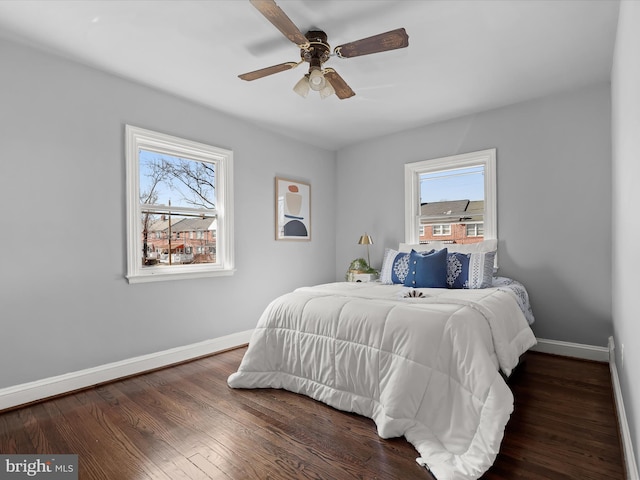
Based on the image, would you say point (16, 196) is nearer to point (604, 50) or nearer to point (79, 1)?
point (79, 1)

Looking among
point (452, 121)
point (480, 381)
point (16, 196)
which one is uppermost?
point (452, 121)

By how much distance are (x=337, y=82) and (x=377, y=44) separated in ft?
1.76

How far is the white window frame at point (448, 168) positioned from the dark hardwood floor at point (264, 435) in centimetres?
169

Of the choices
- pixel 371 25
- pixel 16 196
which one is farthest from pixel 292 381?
pixel 371 25

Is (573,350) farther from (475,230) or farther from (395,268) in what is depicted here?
(395,268)

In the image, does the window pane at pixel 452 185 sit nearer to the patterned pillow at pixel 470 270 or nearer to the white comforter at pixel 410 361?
the patterned pillow at pixel 470 270

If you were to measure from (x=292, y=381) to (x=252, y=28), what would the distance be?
2456 millimetres

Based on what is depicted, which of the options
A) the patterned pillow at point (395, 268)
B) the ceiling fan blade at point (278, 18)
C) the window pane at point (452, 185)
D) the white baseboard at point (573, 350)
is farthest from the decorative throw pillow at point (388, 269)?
the ceiling fan blade at point (278, 18)

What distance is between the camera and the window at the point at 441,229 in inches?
160

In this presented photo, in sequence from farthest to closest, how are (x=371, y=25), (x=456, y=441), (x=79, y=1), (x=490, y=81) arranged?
(x=490, y=81) < (x=371, y=25) < (x=79, y=1) < (x=456, y=441)

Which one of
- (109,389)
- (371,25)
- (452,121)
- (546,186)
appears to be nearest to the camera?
(371,25)

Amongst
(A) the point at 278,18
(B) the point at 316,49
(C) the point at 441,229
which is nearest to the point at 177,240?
(B) the point at 316,49

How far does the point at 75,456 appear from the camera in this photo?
5.83 ft

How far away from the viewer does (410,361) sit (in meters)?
1.96
